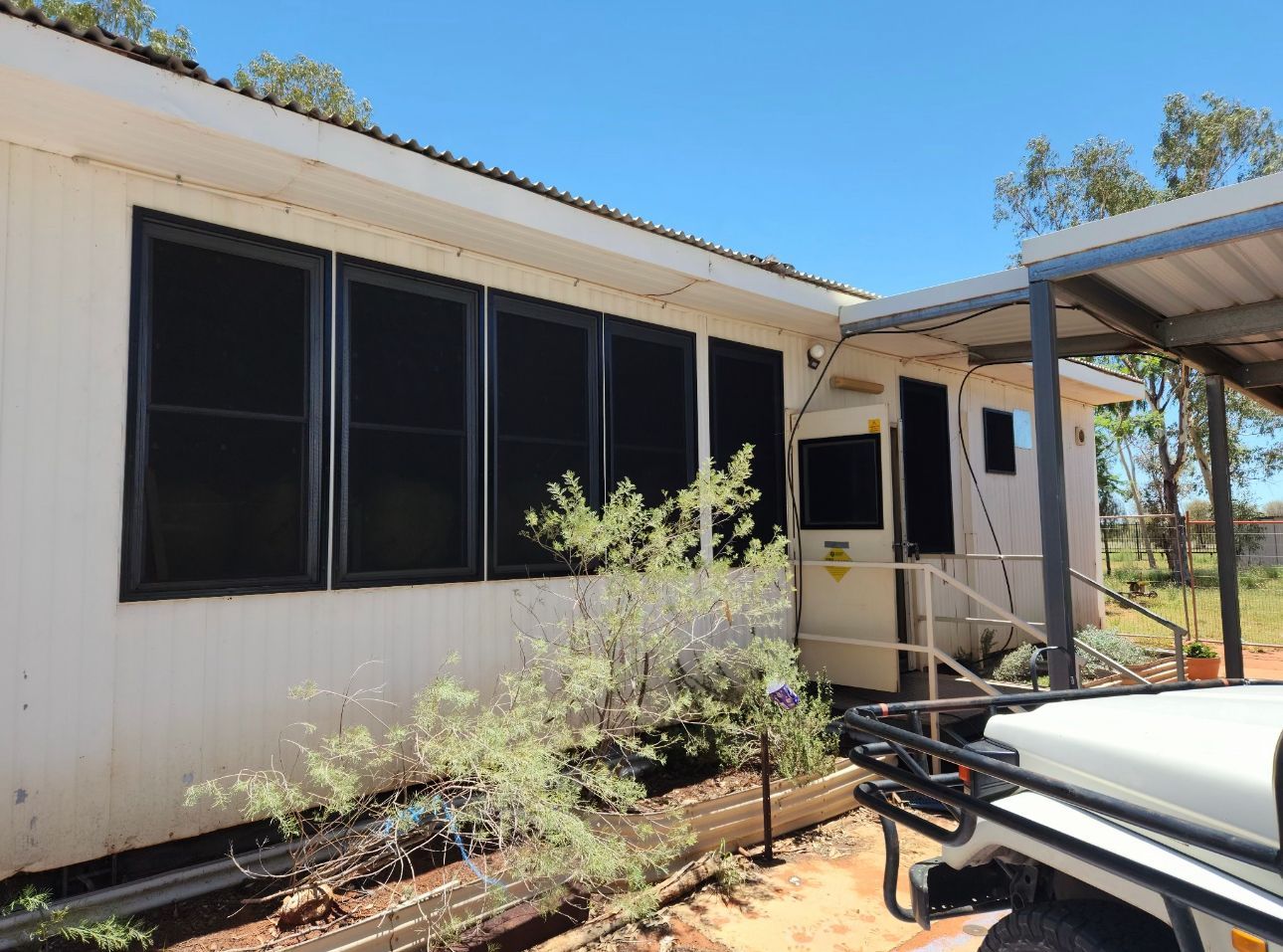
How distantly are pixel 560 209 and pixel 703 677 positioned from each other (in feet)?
9.85

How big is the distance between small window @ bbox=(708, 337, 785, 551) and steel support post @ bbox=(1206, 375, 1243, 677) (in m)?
3.71

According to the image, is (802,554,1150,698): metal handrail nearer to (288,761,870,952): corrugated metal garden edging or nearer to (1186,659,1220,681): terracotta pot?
(288,761,870,952): corrugated metal garden edging

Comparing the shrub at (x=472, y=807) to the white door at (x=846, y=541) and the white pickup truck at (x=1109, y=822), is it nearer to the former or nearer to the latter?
the white pickup truck at (x=1109, y=822)

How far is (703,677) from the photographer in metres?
4.91

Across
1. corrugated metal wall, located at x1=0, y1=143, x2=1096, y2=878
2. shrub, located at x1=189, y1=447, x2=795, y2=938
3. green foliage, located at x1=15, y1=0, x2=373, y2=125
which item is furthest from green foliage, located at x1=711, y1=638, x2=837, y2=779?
green foliage, located at x1=15, y1=0, x2=373, y2=125

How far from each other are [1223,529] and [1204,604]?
26.5ft

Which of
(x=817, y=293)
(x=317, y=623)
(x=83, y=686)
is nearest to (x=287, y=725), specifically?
(x=317, y=623)

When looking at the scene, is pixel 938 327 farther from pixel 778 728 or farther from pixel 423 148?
pixel 423 148

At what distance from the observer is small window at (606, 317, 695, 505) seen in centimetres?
502

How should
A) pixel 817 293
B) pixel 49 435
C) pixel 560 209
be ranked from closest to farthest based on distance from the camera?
pixel 49 435 < pixel 560 209 < pixel 817 293

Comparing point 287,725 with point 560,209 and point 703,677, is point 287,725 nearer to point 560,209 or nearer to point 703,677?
point 703,677

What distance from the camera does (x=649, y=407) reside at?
5.23 metres

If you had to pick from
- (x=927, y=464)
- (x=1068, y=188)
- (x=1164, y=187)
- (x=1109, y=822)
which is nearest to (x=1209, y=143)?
(x=1164, y=187)

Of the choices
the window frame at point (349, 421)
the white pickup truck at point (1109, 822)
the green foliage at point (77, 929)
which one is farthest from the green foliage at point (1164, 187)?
the green foliage at point (77, 929)
